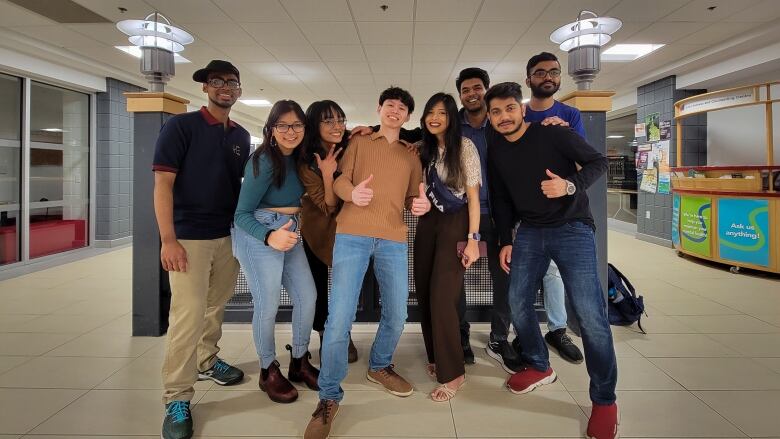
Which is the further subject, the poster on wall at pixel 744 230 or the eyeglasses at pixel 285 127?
the poster on wall at pixel 744 230

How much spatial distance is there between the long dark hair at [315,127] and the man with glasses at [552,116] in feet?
3.69

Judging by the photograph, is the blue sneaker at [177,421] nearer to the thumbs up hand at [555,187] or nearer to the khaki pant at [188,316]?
the khaki pant at [188,316]

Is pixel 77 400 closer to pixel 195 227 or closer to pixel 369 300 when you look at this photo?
pixel 195 227

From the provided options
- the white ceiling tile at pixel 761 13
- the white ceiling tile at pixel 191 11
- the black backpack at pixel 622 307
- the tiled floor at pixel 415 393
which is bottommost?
the tiled floor at pixel 415 393

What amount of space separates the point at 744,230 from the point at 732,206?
0.32 metres

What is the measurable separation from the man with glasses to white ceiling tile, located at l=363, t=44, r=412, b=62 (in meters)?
3.52

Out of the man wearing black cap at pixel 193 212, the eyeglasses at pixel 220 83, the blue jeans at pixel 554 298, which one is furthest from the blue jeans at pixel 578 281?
the eyeglasses at pixel 220 83

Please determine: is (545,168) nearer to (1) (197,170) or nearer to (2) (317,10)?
(1) (197,170)

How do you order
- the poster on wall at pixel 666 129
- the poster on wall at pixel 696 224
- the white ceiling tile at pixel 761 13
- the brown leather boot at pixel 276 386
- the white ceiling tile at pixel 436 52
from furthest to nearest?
the poster on wall at pixel 666 129
the white ceiling tile at pixel 436 52
the poster on wall at pixel 696 224
the white ceiling tile at pixel 761 13
the brown leather boot at pixel 276 386

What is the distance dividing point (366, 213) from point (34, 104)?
6.63 meters

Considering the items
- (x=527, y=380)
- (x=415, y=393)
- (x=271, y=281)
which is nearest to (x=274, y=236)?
(x=271, y=281)

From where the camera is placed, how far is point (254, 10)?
4535 mm

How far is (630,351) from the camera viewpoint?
287 cm

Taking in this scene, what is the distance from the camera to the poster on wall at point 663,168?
7.55 m
